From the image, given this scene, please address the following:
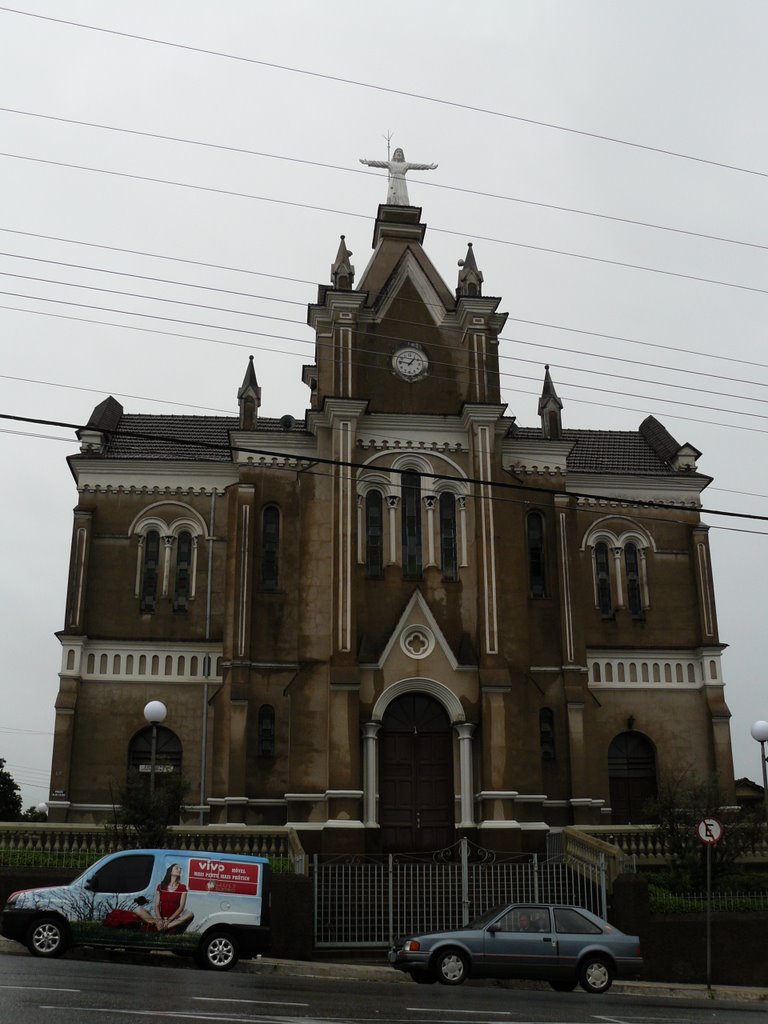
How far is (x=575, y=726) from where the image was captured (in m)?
33.8

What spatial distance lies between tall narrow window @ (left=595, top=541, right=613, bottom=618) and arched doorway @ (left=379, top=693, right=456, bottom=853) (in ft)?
24.4

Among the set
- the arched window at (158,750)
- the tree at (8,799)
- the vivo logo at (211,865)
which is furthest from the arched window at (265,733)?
the tree at (8,799)

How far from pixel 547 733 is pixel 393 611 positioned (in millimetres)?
5793

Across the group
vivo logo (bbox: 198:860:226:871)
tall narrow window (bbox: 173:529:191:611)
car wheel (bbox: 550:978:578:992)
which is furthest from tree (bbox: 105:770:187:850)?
tall narrow window (bbox: 173:529:191:611)

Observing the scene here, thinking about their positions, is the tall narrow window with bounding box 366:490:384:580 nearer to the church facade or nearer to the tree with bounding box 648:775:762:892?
the church facade

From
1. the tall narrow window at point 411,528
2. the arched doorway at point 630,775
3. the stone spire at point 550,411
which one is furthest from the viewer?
the stone spire at point 550,411

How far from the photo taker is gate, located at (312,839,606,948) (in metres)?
23.6

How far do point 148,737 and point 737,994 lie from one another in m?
19.8

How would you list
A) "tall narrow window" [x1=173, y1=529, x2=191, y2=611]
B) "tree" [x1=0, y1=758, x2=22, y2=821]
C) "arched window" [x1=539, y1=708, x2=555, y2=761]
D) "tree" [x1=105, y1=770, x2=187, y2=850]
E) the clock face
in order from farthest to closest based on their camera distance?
1. "tree" [x1=0, y1=758, x2=22, y2=821]
2. "tall narrow window" [x1=173, y1=529, x2=191, y2=611]
3. the clock face
4. "arched window" [x1=539, y1=708, x2=555, y2=761]
5. "tree" [x1=105, y1=770, x2=187, y2=850]

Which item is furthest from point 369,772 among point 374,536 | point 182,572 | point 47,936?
point 47,936

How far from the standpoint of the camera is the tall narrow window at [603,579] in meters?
37.2

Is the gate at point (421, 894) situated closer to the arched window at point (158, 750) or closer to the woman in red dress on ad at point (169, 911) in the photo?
the woman in red dress on ad at point (169, 911)

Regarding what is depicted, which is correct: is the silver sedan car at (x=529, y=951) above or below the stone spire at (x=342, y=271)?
below

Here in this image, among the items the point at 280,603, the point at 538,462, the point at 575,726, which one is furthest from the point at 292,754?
the point at 538,462
